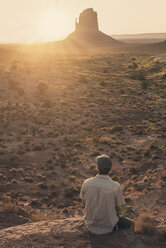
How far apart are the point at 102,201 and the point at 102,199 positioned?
5 cm

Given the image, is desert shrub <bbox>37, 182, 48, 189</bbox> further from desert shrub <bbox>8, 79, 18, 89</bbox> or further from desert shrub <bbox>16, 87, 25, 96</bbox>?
desert shrub <bbox>8, 79, 18, 89</bbox>

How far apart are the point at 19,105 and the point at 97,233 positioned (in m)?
28.5

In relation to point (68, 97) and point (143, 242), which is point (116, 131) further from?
point (143, 242)

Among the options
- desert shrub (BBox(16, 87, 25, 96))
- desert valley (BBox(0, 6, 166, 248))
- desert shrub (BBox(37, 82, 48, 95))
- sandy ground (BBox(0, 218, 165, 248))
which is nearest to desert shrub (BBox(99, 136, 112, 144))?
desert valley (BBox(0, 6, 166, 248))

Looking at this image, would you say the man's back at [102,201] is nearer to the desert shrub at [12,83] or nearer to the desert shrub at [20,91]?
the desert shrub at [20,91]

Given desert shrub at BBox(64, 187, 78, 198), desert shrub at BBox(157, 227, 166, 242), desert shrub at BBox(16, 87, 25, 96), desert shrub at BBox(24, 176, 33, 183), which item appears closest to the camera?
desert shrub at BBox(157, 227, 166, 242)

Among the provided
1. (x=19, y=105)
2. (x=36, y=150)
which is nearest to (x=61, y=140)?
(x=36, y=150)

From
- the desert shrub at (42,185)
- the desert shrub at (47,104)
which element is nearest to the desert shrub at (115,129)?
the desert shrub at (47,104)

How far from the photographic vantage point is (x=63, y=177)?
16.4 meters

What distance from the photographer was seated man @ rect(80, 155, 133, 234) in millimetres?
5266

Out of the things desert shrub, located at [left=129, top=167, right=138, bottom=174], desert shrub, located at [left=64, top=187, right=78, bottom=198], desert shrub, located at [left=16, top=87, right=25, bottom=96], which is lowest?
desert shrub, located at [left=64, top=187, right=78, bottom=198]

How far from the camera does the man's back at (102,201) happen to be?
529 cm

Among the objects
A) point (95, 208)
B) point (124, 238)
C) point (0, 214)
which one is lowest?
point (0, 214)

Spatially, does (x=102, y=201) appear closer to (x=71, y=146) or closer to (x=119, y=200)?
(x=119, y=200)
